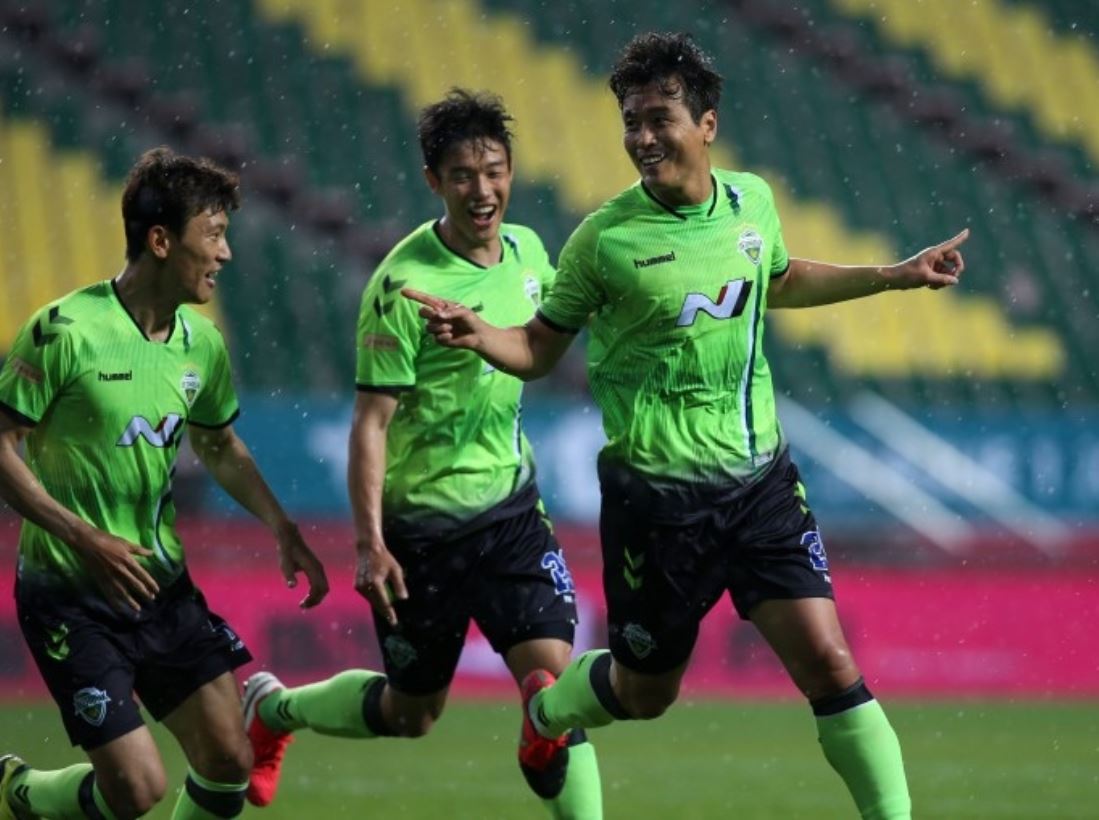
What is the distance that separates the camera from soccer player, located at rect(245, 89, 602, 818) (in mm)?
6230

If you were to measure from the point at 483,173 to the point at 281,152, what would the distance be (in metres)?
9.99

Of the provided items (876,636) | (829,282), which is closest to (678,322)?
(829,282)

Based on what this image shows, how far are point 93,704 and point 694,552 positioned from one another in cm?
169

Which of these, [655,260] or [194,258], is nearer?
[655,260]

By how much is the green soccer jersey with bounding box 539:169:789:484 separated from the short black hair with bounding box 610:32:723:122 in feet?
0.85

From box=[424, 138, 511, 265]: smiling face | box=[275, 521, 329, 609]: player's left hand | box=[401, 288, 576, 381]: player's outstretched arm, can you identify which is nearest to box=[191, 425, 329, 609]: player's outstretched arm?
box=[275, 521, 329, 609]: player's left hand

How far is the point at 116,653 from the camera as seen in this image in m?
5.71

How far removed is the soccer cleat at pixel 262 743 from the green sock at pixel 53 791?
95 centimetres

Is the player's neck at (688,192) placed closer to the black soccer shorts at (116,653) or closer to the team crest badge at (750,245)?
the team crest badge at (750,245)

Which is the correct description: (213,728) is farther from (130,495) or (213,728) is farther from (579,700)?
(579,700)

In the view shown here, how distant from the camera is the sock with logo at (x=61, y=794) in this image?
19.2 feet

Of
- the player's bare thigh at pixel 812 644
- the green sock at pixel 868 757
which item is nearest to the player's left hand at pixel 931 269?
the player's bare thigh at pixel 812 644

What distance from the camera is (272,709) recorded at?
7.09m

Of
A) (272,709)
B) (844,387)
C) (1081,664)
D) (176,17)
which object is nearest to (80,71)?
(176,17)
